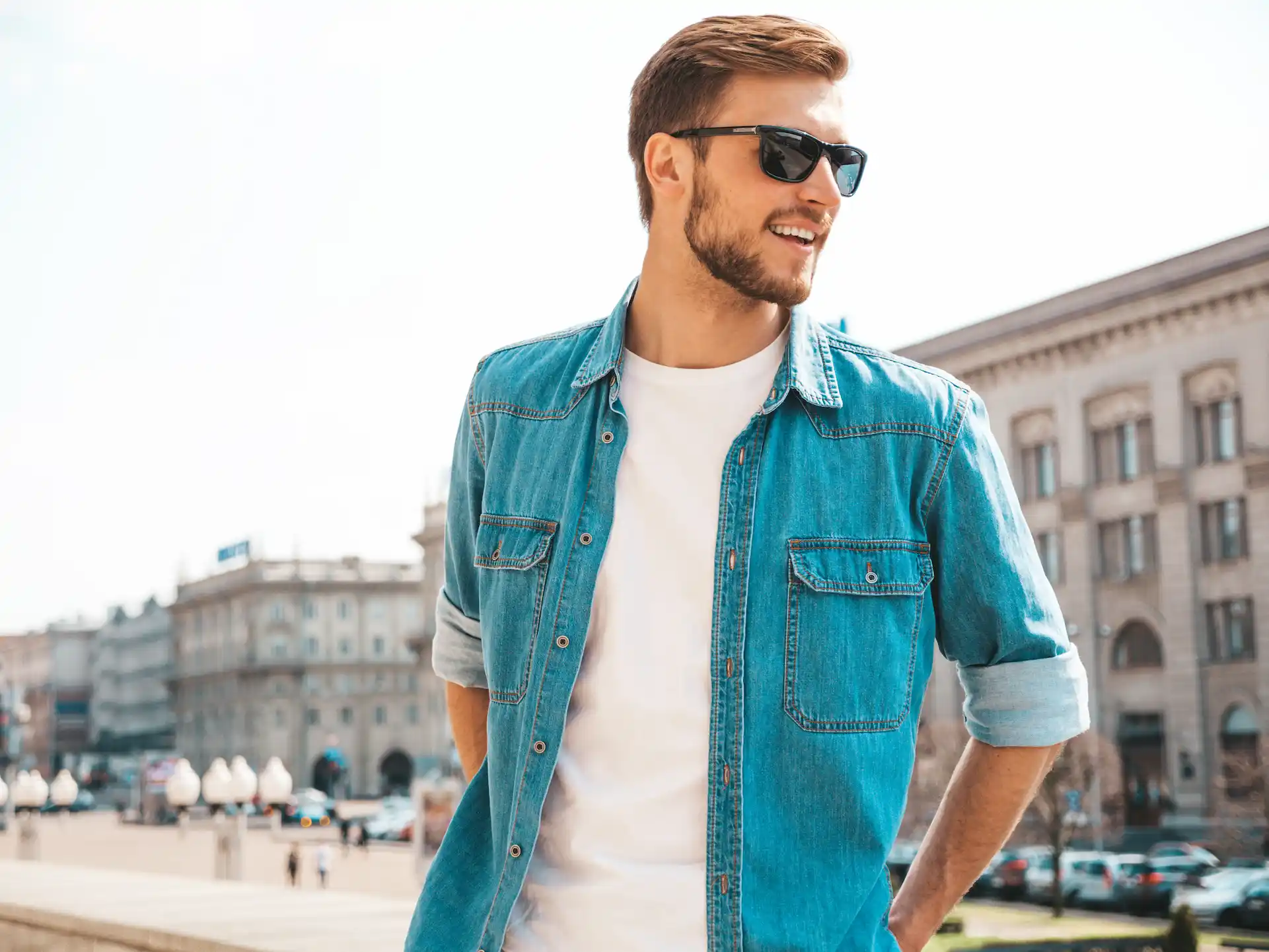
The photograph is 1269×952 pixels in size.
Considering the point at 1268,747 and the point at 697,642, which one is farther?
the point at 1268,747

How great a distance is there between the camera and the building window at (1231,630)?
46.8 metres

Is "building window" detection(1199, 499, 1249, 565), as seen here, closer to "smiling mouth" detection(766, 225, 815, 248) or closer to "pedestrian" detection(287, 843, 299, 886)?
"pedestrian" detection(287, 843, 299, 886)

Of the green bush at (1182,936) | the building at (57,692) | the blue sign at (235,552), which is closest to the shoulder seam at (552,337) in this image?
the green bush at (1182,936)

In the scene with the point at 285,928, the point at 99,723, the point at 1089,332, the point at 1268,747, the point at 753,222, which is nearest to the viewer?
the point at 753,222

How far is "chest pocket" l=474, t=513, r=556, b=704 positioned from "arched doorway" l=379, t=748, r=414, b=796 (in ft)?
368

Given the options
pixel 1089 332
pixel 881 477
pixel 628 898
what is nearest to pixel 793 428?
pixel 881 477

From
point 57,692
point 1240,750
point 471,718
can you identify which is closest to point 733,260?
point 471,718

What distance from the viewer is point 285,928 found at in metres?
5.70

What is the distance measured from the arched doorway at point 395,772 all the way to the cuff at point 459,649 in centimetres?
11173

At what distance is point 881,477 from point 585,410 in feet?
1.66

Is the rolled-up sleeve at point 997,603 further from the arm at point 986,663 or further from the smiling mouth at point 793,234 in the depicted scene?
the smiling mouth at point 793,234

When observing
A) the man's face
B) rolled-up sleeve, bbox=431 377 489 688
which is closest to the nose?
the man's face

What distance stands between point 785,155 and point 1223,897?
31.1m

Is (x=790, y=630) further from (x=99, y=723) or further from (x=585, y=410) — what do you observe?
(x=99, y=723)
